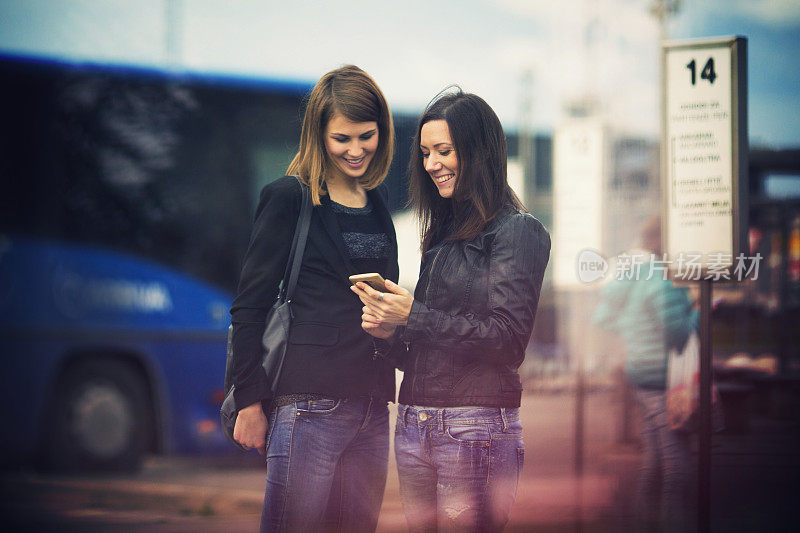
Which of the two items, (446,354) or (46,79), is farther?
(46,79)

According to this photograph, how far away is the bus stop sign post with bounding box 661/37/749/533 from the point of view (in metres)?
3.37

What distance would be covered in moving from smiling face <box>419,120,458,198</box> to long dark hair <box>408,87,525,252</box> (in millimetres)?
14

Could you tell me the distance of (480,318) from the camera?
226cm

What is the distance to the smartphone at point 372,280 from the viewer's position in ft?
7.17

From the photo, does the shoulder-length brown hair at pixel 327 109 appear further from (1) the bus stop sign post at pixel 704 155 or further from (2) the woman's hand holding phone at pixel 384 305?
(1) the bus stop sign post at pixel 704 155

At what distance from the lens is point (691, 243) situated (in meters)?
3.42

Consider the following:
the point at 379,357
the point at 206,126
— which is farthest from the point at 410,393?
the point at 206,126

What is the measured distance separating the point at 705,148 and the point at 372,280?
5.89 ft

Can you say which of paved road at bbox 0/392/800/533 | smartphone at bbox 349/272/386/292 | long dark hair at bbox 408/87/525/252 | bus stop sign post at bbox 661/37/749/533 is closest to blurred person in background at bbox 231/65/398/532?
smartphone at bbox 349/272/386/292

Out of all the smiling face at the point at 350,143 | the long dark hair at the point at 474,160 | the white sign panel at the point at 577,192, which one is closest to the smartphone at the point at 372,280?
the long dark hair at the point at 474,160

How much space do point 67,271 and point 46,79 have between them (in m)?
1.50

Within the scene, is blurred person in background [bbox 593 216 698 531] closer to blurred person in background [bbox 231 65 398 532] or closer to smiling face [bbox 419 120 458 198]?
blurred person in background [bbox 231 65 398 532]

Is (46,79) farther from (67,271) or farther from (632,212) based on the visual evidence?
(632,212)

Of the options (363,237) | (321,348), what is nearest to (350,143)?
(363,237)
